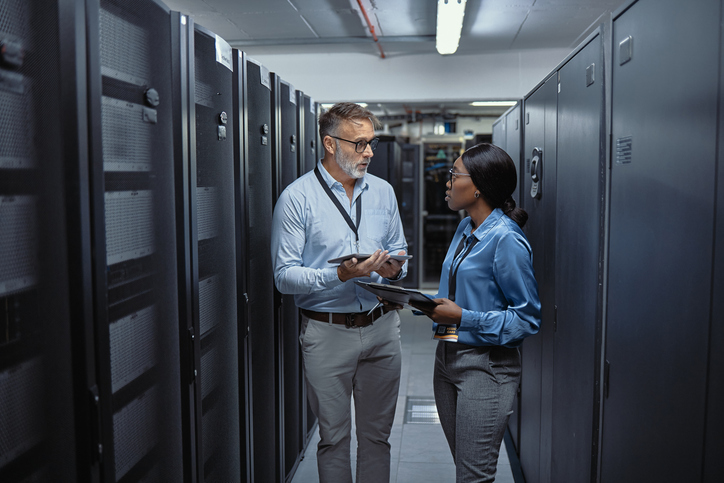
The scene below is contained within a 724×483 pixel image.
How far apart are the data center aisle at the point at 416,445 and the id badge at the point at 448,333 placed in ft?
4.82

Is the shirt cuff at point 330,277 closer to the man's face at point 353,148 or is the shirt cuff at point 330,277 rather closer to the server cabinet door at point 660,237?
the man's face at point 353,148

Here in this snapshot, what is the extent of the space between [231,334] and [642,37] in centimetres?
145

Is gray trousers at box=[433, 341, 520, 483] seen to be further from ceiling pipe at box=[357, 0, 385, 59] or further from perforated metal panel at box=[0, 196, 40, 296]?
ceiling pipe at box=[357, 0, 385, 59]

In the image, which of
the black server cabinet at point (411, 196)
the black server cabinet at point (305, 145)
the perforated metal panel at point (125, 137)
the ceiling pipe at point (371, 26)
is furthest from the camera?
the black server cabinet at point (411, 196)

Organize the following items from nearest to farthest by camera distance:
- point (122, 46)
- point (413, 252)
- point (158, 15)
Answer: point (122, 46)
point (158, 15)
point (413, 252)

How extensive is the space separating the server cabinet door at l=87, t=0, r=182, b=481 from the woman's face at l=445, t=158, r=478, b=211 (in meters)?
0.86

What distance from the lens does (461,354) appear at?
1648mm

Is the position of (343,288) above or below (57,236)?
below

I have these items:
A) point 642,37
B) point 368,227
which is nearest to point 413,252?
→ point 368,227

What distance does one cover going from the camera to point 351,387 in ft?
6.67

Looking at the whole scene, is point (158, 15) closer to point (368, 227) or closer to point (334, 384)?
point (368, 227)

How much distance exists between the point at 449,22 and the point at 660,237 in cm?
328

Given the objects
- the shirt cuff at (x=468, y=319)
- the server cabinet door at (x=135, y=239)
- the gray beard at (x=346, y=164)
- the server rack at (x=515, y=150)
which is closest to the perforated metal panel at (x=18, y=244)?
the server cabinet door at (x=135, y=239)

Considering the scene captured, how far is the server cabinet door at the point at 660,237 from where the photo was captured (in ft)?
3.25
